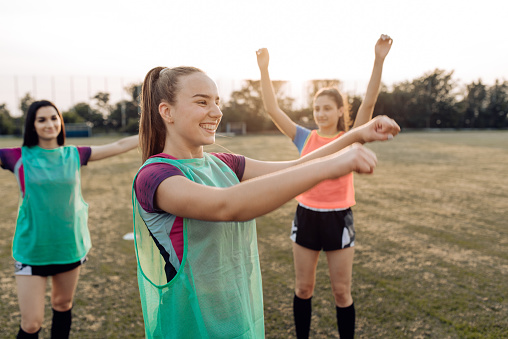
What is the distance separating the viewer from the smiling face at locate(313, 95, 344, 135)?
3.49 meters

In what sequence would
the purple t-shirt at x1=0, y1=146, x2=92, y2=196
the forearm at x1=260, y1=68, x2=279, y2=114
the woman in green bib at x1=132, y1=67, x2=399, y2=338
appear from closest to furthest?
the woman in green bib at x1=132, y1=67, x2=399, y2=338 → the forearm at x1=260, y1=68, x2=279, y2=114 → the purple t-shirt at x1=0, y1=146, x2=92, y2=196

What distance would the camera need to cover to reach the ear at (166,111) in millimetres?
1620

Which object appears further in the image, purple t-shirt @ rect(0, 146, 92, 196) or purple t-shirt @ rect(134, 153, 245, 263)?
purple t-shirt @ rect(0, 146, 92, 196)

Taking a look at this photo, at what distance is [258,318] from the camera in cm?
183

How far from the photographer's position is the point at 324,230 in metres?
3.25

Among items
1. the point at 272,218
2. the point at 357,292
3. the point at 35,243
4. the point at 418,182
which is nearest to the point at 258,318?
the point at 35,243

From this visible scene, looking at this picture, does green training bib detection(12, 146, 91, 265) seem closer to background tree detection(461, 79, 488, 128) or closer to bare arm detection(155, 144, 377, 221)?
bare arm detection(155, 144, 377, 221)

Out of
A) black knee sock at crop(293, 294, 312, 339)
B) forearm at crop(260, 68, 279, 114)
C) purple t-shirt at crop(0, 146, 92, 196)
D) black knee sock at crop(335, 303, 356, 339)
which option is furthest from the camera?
black knee sock at crop(293, 294, 312, 339)

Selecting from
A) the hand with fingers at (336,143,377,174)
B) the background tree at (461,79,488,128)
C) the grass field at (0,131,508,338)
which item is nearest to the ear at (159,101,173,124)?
the hand with fingers at (336,143,377,174)

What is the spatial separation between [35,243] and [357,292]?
11.0 ft

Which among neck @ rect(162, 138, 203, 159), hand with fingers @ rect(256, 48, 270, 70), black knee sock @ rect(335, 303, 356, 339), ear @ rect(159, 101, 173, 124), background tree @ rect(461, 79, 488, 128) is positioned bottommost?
black knee sock @ rect(335, 303, 356, 339)

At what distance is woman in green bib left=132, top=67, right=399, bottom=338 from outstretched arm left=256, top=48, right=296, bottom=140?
1290 mm

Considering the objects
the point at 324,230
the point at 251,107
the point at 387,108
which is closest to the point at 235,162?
the point at 324,230

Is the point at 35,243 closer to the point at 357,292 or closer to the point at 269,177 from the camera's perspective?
the point at 269,177
